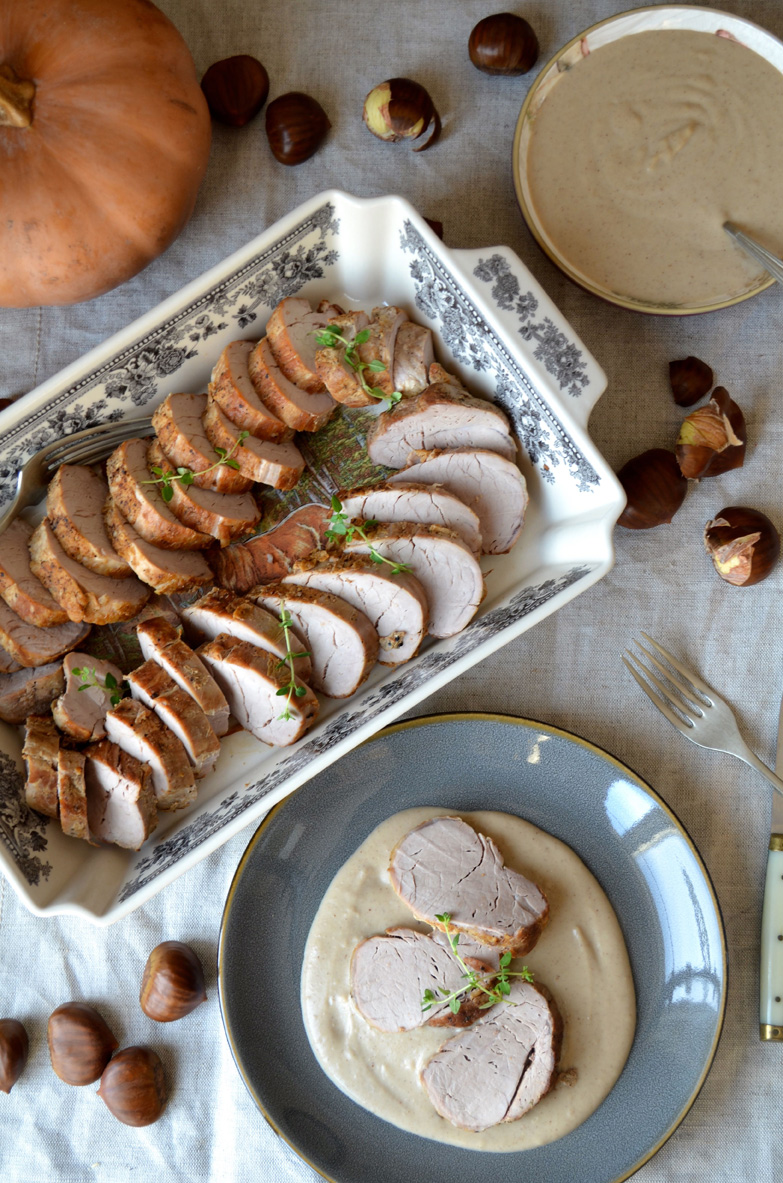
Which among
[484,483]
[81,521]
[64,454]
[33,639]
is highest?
[64,454]

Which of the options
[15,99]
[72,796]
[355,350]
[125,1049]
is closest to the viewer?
[15,99]

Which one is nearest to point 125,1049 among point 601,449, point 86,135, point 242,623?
point 242,623

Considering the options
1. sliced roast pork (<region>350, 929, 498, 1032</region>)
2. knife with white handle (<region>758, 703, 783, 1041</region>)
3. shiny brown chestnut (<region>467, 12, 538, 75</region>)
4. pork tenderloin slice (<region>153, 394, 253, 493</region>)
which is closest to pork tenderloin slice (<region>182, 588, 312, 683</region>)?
pork tenderloin slice (<region>153, 394, 253, 493</region>)

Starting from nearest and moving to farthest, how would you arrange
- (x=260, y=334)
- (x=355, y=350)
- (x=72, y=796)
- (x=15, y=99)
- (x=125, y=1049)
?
(x=15, y=99) → (x=72, y=796) → (x=355, y=350) → (x=260, y=334) → (x=125, y=1049)

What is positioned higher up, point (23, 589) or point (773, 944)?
point (23, 589)

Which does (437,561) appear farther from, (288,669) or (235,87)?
(235,87)

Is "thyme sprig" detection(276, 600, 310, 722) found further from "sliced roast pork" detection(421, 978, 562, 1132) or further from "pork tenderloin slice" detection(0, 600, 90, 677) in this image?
"sliced roast pork" detection(421, 978, 562, 1132)

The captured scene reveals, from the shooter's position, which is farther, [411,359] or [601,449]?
[601,449]
